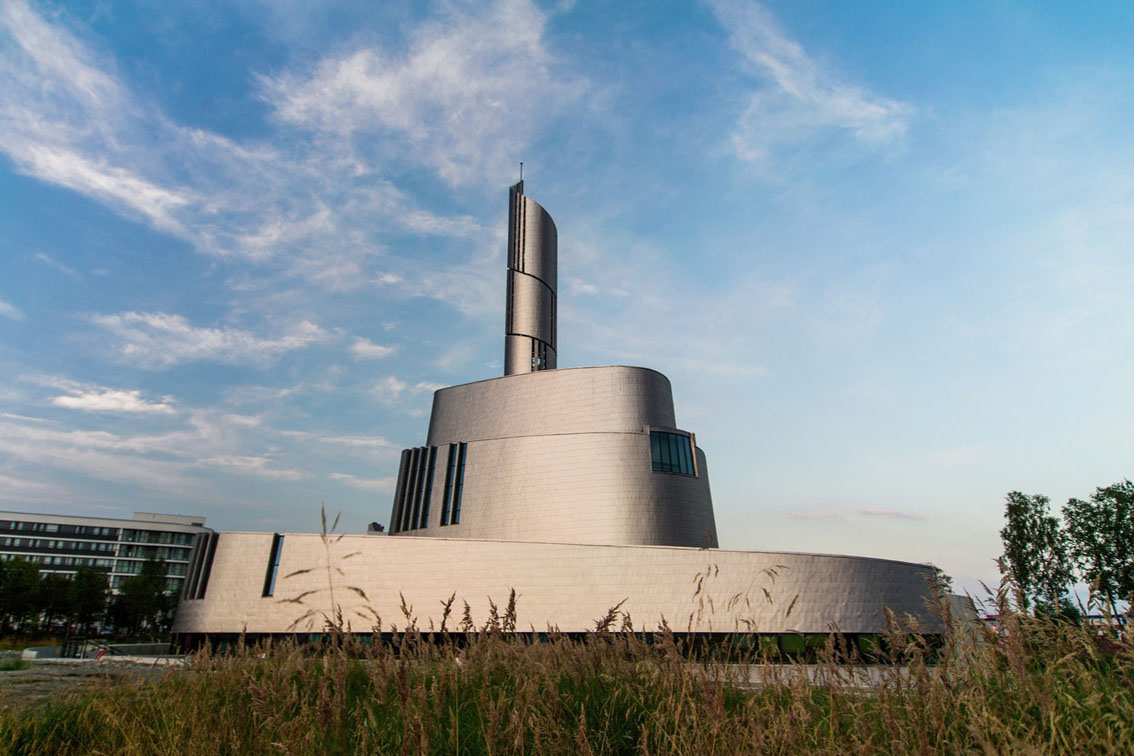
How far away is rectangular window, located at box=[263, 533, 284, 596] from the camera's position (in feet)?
101

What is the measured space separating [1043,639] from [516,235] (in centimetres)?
4224

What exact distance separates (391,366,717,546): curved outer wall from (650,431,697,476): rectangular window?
0.44m

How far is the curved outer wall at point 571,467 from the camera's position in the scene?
33.5 meters

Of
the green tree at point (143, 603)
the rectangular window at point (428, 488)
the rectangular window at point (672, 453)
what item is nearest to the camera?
the rectangular window at point (672, 453)

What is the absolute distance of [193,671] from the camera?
5.06 metres

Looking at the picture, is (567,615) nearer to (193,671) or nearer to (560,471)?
(560,471)

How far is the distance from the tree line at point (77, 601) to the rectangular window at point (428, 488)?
1058 inches

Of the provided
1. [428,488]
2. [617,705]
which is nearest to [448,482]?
[428,488]

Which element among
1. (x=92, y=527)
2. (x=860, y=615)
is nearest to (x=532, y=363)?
(x=860, y=615)

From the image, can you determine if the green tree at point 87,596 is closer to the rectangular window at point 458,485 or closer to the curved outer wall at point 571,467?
the curved outer wall at point 571,467

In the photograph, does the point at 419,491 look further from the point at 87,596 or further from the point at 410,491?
the point at 87,596

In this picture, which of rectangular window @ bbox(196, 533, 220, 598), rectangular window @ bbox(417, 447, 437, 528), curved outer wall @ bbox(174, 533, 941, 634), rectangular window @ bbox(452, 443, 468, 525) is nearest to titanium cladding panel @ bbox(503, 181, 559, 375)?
rectangular window @ bbox(452, 443, 468, 525)

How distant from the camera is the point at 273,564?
31.1 meters

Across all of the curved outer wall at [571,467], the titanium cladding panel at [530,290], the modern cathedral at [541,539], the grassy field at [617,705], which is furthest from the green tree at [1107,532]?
the grassy field at [617,705]
